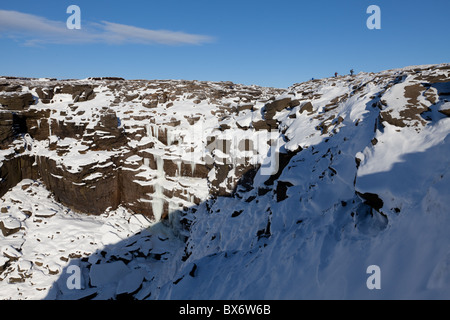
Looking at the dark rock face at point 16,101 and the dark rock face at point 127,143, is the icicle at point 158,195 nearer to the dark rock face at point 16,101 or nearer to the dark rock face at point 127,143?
the dark rock face at point 127,143

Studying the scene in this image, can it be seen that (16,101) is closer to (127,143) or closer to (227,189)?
(127,143)

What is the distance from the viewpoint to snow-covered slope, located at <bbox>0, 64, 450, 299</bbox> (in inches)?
241

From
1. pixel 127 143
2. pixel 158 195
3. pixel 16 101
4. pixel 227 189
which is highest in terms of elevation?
pixel 16 101

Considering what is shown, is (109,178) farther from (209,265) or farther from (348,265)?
(348,265)

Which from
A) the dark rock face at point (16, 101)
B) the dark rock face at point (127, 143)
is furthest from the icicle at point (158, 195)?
the dark rock face at point (16, 101)

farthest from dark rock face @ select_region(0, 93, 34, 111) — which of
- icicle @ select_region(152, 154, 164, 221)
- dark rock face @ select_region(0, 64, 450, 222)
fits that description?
icicle @ select_region(152, 154, 164, 221)

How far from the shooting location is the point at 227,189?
693 inches

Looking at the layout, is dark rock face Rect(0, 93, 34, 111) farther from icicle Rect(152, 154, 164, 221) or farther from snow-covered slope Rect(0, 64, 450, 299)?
icicle Rect(152, 154, 164, 221)

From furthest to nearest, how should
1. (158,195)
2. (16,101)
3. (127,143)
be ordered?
(16,101) → (127,143) → (158,195)

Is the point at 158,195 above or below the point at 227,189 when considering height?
below

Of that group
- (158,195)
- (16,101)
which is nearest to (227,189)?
(158,195)

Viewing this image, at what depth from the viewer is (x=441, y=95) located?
28.1 ft

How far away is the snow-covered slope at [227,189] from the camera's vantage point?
613 cm
